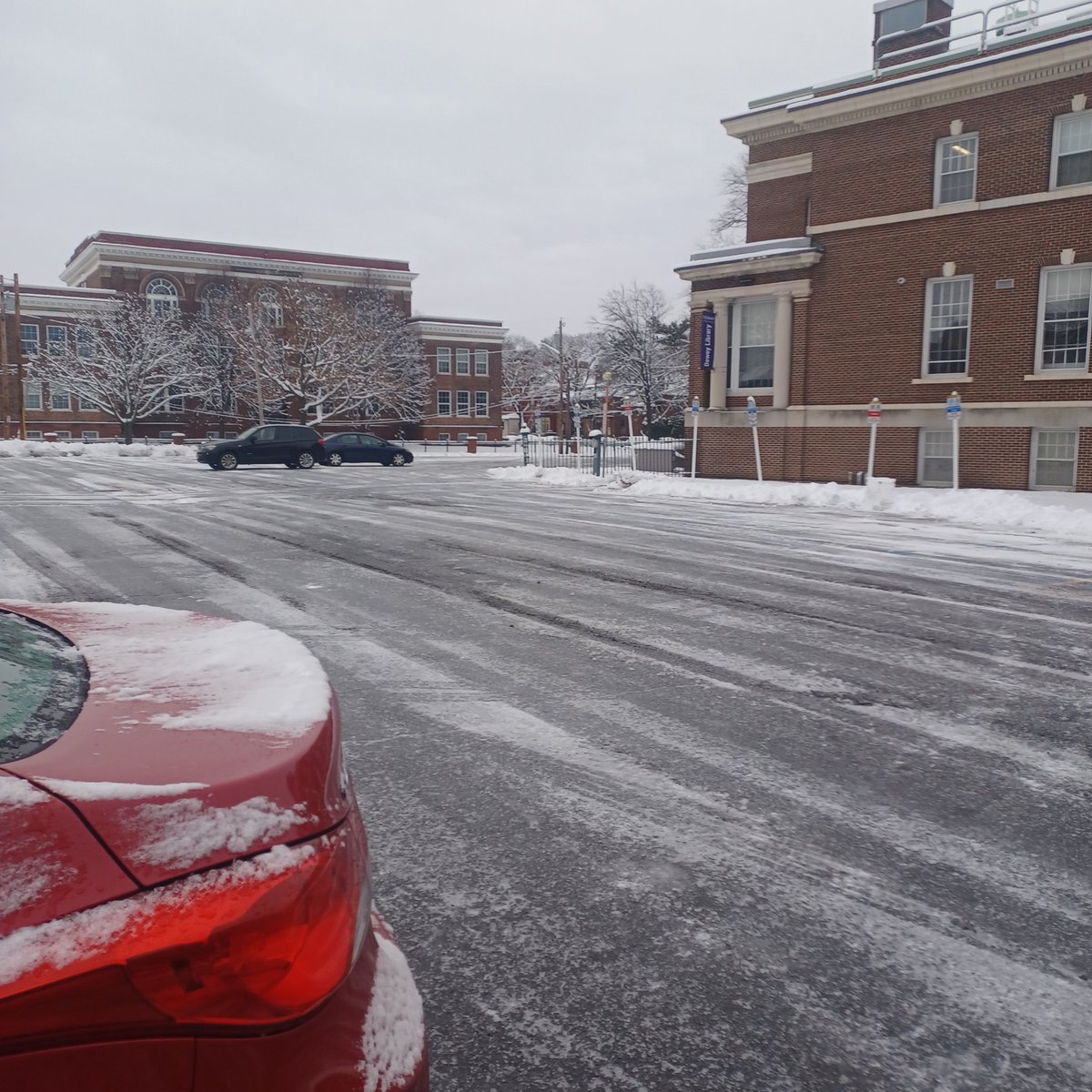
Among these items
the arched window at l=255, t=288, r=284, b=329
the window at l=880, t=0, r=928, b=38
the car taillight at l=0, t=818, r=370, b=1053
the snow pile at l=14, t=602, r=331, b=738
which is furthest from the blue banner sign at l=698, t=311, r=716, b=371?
the arched window at l=255, t=288, r=284, b=329

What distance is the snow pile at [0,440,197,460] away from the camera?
131 ft

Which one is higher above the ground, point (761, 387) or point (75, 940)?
point (761, 387)

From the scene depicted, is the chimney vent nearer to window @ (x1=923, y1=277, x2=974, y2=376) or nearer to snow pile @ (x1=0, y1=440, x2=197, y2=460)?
window @ (x1=923, y1=277, x2=974, y2=376)

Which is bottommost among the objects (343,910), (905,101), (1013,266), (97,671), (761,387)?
(343,910)

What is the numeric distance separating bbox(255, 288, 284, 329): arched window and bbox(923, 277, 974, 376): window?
3943 cm

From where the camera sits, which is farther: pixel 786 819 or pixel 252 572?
pixel 252 572

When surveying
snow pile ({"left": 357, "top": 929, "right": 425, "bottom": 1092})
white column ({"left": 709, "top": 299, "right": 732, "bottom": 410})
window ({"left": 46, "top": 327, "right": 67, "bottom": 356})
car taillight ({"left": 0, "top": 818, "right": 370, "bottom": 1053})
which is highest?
window ({"left": 46, "top": 327, "right": 67, "bottom": 356})

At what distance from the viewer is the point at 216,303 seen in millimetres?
60938

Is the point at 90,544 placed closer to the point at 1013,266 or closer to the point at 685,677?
the point at 685,677

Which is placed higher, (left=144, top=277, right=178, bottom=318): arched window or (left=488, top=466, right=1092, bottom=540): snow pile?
(left=144, top=277, right=178, bottom=318): arched window

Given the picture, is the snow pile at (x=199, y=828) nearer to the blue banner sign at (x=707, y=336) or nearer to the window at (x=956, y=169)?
the window at (x=956, y=169)

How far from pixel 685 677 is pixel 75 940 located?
14.7 feet

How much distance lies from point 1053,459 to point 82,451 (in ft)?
126

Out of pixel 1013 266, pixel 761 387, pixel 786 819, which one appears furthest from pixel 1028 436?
pixel 786 819
